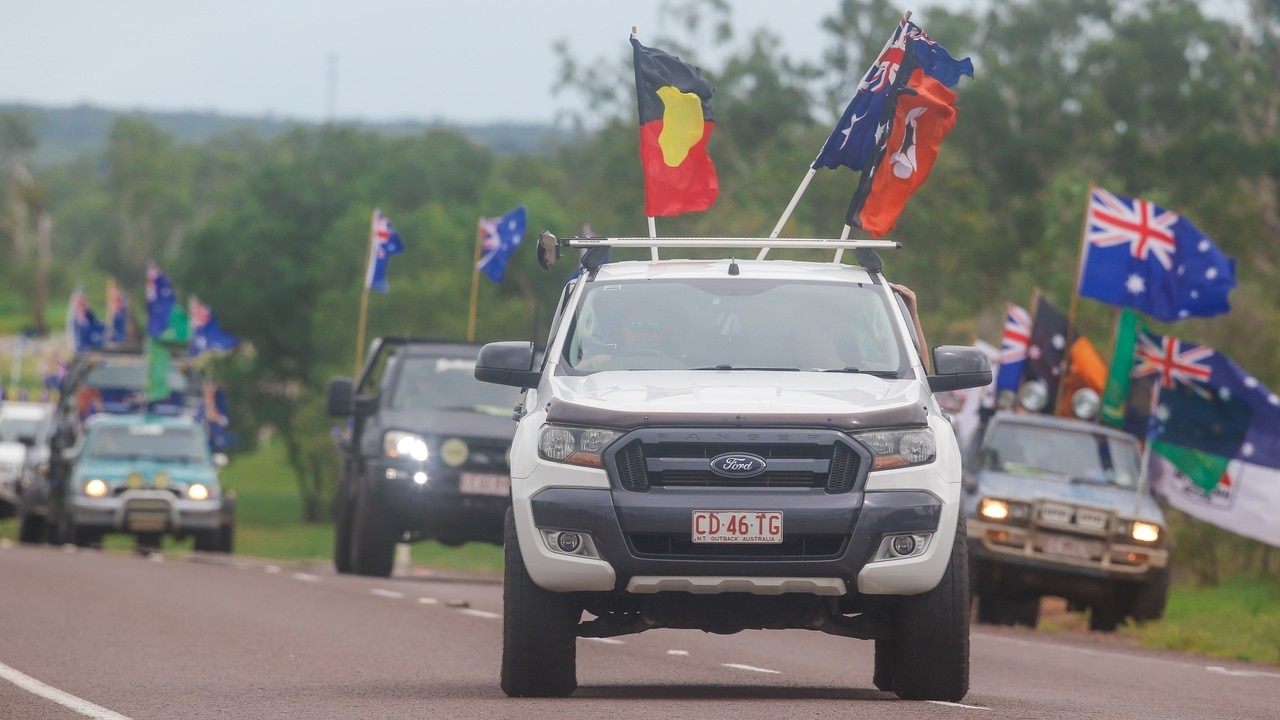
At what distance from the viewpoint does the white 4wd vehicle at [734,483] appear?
8961mm

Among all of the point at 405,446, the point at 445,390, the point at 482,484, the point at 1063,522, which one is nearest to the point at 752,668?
the point at 1063,522

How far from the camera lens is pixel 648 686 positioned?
1110cm

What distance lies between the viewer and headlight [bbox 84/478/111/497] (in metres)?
28.5

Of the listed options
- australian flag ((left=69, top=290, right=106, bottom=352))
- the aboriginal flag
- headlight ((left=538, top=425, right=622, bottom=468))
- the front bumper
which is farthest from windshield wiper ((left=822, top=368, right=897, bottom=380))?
australian flag ((left=69, top=290, right=106, bottom=352))

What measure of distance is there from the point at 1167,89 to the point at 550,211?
68.1 feet

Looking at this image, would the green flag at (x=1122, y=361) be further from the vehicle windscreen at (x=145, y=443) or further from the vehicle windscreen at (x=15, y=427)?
the vehicle windscreen at (x=15, y=427)

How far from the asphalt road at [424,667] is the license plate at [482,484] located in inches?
36.5

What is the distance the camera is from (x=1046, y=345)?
26.2 meters

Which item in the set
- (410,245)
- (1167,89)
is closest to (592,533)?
(1167,89)

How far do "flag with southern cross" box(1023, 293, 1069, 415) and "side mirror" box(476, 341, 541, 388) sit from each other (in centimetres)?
1691

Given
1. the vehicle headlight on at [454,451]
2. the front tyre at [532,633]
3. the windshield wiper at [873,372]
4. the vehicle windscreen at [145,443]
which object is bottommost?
the vehicle windscreen at [145,443]

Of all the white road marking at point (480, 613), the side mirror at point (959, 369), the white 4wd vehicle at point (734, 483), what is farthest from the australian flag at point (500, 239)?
the side mirror at point (959, 369)

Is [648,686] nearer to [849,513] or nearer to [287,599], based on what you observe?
[849,513]

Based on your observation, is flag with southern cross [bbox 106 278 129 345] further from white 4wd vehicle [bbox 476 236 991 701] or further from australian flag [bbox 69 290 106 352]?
white 4wd vehicle [bbox 476 236 991 701]
